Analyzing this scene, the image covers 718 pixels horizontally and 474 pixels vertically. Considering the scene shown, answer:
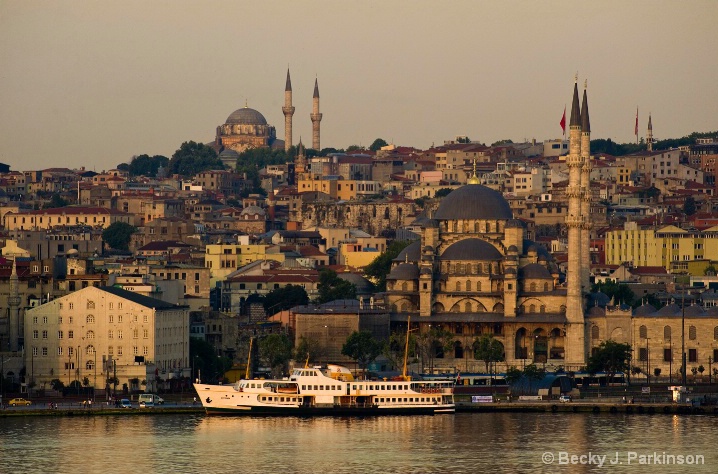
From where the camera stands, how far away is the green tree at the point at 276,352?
101688 millimetres

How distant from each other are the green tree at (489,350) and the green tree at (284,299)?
17.0 metres

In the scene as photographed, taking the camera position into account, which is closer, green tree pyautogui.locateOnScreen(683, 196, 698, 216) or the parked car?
the parked car

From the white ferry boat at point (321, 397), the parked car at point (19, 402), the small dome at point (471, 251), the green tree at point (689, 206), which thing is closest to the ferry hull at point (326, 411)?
the white ferry boat at point (321, 397)

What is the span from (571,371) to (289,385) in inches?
756

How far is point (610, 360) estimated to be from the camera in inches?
4080

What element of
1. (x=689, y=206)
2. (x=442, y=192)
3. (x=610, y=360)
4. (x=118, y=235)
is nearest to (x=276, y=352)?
(x=610, y=360)

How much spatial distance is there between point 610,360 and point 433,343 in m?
9.13

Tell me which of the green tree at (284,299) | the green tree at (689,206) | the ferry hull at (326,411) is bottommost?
the ferry hull at (326,411)

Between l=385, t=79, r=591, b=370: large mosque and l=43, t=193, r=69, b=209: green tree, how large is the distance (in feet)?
217

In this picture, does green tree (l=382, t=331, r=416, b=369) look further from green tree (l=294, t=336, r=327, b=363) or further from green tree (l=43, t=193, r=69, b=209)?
green tree (l=43, t=193, r=69, b=209)

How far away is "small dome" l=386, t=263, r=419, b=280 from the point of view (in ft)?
374

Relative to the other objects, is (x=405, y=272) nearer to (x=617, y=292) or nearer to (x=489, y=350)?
(x=489, y=350)

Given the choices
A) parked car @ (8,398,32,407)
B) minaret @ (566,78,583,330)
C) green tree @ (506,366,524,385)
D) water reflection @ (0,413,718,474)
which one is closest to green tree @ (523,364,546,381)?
green tree @ (506,366,524,385)

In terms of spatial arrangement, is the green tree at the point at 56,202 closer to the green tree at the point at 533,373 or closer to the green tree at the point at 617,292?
the green tree at the point at 617,292
